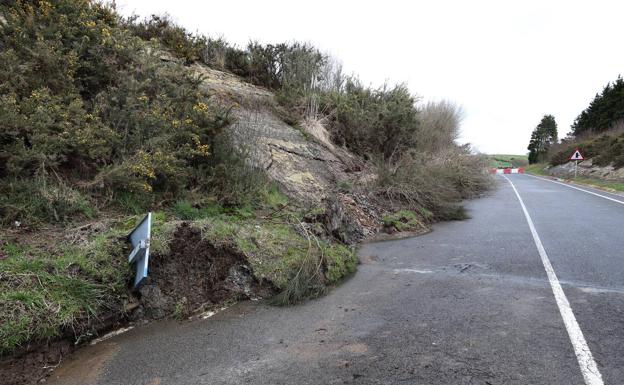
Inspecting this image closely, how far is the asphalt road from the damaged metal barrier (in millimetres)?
660

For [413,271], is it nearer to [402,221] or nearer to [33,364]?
[402,221]

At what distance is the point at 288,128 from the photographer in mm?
13211

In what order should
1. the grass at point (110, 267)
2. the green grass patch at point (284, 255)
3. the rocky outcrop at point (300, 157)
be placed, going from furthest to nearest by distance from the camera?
1. the rocky outcrop at point (300, 157)
2. the green grass patch at point (284, 255)
3. the grass at point (110, 267)

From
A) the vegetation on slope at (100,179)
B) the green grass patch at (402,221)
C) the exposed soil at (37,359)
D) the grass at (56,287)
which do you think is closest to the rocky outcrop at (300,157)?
the green grass patch at (402,221)

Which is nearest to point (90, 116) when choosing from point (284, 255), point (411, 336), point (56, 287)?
point (56, 287)

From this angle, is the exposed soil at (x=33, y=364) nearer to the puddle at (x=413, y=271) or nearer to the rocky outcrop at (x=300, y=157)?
the puddle at (x=413, y=271)

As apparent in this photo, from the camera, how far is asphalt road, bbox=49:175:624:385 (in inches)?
140

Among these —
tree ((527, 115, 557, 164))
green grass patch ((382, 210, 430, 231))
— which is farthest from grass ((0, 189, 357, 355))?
tree ((527, 115, 557, 164))

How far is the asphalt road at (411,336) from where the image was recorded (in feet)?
11.6

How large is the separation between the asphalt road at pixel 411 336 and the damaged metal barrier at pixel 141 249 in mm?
660

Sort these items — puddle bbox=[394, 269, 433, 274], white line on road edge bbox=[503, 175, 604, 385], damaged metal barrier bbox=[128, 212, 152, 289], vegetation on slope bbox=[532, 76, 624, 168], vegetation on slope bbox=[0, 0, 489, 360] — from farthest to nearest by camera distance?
vegetation on slope bbox=[532, 76, 624, 168] → puddle bbox=[394, 269, 433, 274] → damaged metal barrier bbox=[128, 212, 152, 289] → vegetation on slope bbox=[0, 0, 489, 360] → white line on road edge bbox=[503, 175, 604, 385]

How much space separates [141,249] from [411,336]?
326 centimetres

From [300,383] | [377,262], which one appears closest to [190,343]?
[300,383]

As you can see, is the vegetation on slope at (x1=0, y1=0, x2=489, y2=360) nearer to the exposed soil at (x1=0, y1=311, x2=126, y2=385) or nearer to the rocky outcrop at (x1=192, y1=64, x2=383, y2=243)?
the exposed soil at (x1=0, y1=311, x2=126, y2=385)
